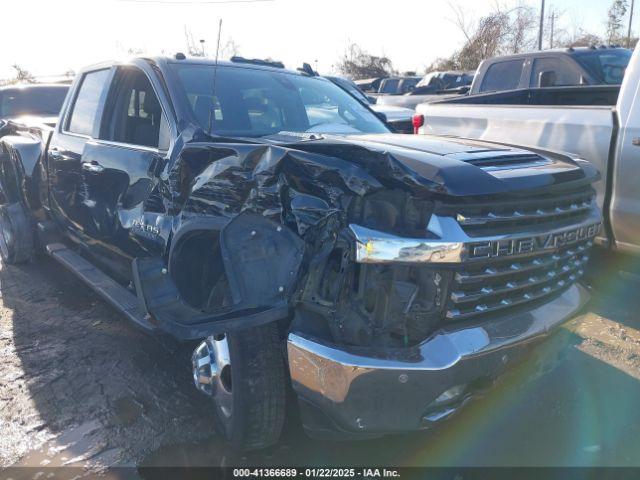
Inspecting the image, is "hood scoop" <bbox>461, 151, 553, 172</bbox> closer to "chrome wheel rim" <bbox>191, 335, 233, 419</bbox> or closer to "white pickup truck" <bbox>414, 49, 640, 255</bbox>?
"white pickup truck" <bbox>414, 49, 640, 255</bbox>

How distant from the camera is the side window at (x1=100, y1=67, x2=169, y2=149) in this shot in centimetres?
357

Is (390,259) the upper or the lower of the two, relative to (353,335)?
upper

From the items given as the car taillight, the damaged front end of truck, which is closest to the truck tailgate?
the car taillight

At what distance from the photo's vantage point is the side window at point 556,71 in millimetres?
8078

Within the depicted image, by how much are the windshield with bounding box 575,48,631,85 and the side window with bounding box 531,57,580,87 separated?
17cm

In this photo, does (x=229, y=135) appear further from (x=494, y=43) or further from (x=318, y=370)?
(x=494, y=43)

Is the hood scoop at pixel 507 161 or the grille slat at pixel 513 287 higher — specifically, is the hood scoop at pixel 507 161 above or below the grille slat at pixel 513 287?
above

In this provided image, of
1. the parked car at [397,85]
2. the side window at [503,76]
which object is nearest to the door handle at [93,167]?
the side window at [503,76]

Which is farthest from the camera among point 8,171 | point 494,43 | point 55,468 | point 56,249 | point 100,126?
point 494,43

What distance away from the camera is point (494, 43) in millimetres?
25672

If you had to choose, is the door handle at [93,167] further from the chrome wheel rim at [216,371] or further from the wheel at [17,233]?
→ the wheel at [17,233]

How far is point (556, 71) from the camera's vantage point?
834 centimetres

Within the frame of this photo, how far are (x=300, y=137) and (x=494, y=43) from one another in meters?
25.5

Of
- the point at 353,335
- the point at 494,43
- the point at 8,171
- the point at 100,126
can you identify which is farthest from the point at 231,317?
the point at 494,43
